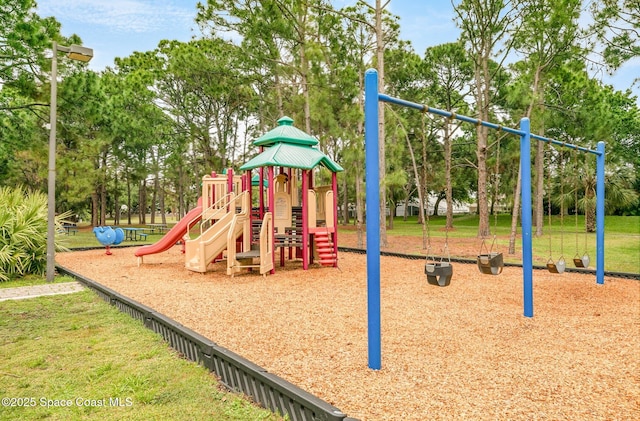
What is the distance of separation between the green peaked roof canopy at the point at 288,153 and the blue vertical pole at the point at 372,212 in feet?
18.3

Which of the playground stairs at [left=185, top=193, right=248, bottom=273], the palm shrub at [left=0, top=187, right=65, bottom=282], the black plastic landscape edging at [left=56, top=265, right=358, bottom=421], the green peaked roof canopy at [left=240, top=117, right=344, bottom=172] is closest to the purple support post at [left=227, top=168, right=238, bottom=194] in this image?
the green peaked roof canopy at [left=240, top=117, right=344, bottom=172]

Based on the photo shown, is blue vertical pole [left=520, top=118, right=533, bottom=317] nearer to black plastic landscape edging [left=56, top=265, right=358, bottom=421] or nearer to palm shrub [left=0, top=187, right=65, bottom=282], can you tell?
black plastic landscape edging [left=56, top=265, right=358, bottom=421]

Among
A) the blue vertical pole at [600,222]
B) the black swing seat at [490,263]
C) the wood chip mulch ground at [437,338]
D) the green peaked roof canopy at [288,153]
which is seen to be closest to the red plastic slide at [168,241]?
the wood chip mulch ground at [437,338]

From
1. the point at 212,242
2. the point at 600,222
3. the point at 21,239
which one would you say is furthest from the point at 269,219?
the point at 600,222

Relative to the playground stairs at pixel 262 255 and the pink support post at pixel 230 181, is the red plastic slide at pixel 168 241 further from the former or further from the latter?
the playground stairs at pixel 262 255

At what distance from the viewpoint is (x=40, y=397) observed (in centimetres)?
293

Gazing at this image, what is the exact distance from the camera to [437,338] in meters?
4.35

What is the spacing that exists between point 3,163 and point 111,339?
2770 centimetres

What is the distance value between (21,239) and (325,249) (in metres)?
6.69

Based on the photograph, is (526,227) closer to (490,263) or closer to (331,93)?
(490,263)

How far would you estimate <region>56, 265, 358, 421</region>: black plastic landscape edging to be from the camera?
7.92ft

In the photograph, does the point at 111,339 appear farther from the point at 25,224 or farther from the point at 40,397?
the point at 25,224

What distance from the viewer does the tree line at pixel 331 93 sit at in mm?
11461

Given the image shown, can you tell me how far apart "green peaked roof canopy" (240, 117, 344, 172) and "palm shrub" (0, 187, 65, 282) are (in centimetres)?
475
